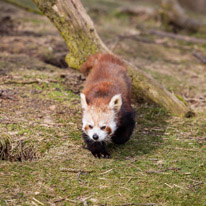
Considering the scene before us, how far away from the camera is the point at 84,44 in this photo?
5238mm

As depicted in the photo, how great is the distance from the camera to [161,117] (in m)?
5.09

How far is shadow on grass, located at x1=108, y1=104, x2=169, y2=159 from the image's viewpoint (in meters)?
4.02

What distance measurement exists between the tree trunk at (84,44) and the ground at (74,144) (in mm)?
196

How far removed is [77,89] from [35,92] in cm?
83

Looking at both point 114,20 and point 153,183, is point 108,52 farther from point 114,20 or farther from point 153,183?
point 114,20

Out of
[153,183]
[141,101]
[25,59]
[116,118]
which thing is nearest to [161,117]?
[141,101]

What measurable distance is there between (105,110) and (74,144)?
0.60m

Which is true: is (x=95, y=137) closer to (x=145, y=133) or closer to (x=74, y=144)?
(x=74, y=144)

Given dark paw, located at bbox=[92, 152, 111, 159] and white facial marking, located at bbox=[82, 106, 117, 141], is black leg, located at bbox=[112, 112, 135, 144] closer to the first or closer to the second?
white facial marking, located at bbox=[82, 106, 117, 141]

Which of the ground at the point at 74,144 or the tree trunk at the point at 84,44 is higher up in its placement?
the tree trunk at the point at 84,44

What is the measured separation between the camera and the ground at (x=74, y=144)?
3068 millimetres

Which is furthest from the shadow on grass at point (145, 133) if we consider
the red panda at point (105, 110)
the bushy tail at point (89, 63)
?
the bushy tail at point (89, 63)

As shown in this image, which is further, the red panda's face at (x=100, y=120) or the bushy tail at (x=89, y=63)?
the bushy tail at (x=89, y=63)

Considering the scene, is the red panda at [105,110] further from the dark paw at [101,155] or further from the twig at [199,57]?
the twig at [199,57]
